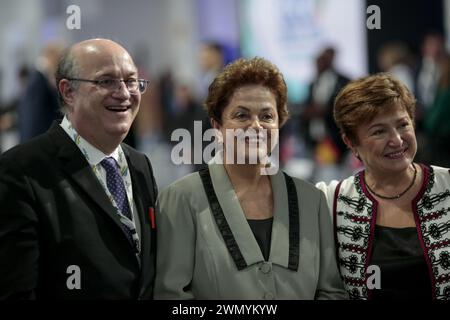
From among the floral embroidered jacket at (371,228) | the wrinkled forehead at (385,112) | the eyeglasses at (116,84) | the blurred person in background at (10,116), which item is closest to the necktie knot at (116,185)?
the eyeglasses at (116,84)

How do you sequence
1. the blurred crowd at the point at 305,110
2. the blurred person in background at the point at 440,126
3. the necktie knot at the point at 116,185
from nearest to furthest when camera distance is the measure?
the necktie knot at the point at 116,185 → the blurred crowd at the point at 305,110 → the blurred person in background at the point at 440,126

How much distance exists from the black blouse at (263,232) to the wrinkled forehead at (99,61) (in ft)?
2.40

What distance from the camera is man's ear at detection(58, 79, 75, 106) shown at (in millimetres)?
2695

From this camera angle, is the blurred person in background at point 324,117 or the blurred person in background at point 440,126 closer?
the blurred person in background at point 440,126

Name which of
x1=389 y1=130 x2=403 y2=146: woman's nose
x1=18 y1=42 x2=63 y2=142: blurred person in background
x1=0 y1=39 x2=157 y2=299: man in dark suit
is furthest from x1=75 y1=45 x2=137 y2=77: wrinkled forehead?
x1=18 y1=42 x2=63 y2=142: blurred person in background

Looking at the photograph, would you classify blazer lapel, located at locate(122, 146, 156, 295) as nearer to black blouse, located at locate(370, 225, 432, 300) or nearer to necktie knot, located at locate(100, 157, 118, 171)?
necktie knot, located at locate(100, 157, 118, 171)

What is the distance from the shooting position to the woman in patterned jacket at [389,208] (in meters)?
2.76

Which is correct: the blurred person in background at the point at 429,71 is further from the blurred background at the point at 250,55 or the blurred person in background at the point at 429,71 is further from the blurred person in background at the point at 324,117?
the blurred person in background at the point at 324,117

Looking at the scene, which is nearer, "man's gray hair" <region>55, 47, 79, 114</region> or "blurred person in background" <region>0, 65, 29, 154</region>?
"man's gray hair" <region>55, 47, 79, 114</region>

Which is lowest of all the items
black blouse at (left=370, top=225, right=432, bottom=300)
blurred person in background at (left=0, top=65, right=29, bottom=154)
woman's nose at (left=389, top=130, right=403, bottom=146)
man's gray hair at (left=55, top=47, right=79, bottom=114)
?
black blouse at (left=370, top=225, right=432, bottom=300)

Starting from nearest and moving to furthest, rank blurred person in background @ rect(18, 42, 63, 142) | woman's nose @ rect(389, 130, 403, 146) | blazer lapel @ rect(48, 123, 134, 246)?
blazer lapel @ rect(48, 123, 134, 246) → woman's nose @ rect(389, 130, 403, 146) → blurred person in background @ rect(18, 42, 63, 142)

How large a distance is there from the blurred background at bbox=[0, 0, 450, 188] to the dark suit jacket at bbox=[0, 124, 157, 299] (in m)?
1.06
